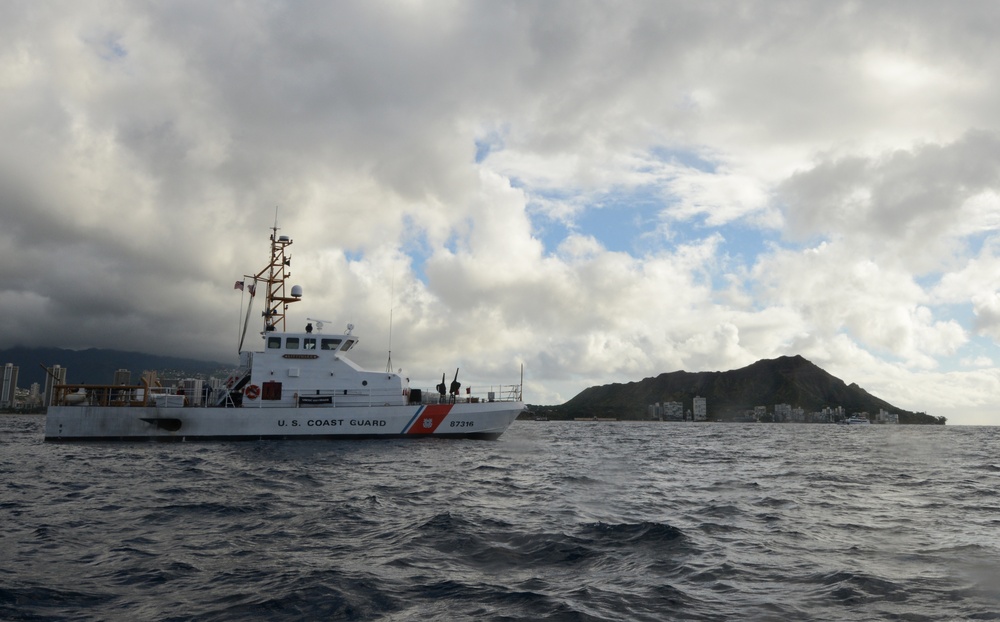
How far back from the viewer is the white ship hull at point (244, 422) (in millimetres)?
29656

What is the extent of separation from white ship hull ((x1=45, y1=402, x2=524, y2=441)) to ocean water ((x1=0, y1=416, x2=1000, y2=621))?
12.1 metres

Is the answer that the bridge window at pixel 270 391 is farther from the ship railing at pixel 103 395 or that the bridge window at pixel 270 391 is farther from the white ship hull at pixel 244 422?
the ship railing at pixel 103 395

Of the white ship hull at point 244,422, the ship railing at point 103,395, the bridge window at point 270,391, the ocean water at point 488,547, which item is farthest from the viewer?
the ship railing at point 103,395

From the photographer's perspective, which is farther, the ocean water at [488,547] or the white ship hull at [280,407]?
the white ship hull at [280,407]

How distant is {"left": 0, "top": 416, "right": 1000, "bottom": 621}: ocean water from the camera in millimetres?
6168

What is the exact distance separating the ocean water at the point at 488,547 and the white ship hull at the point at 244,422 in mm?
12057

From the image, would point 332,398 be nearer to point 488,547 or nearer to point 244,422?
point 244,422

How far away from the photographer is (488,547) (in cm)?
874

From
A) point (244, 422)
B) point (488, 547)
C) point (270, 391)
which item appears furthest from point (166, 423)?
point (488, 547)

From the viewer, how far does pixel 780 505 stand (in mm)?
12844

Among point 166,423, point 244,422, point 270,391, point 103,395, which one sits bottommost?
point 166,423

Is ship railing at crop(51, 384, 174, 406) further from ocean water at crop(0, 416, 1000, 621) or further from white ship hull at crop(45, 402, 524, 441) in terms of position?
ocean water at crop(0, 416, 1000, 621)

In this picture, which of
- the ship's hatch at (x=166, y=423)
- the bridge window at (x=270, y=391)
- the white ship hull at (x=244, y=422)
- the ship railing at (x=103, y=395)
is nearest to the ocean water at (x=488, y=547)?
the white ship hull at (x=244, y=422)

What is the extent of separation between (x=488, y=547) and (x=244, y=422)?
24286 millimetres
